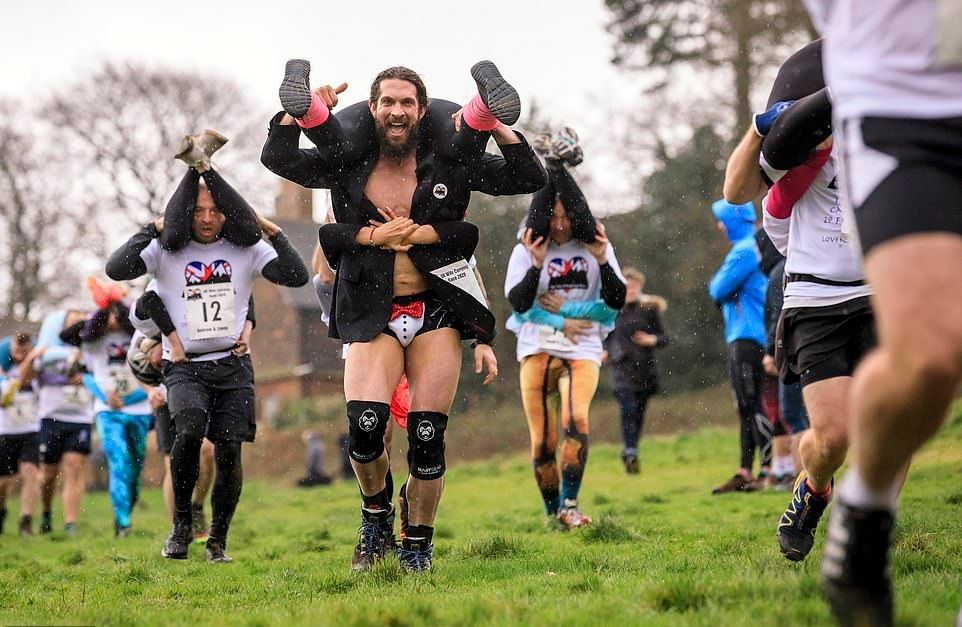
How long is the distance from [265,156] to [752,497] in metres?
6.53

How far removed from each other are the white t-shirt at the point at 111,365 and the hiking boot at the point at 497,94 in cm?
726

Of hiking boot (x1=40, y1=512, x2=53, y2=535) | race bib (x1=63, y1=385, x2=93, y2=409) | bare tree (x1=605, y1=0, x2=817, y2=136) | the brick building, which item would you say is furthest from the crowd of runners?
the brick building

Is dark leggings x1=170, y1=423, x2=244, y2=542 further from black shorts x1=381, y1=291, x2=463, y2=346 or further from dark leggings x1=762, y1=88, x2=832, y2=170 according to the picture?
dark leggings x1=762, y1=88, x2=832, y2=170

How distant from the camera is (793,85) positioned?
208 inches

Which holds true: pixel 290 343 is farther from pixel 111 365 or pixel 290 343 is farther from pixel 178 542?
pixel 178 542

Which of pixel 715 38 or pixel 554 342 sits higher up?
pixel 715 38

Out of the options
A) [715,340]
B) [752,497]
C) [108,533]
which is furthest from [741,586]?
[715,340]

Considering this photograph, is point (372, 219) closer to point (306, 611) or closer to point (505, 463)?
point (306, 611)

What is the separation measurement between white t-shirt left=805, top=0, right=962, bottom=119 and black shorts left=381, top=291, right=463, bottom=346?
11.7 feet

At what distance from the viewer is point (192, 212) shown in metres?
8.34

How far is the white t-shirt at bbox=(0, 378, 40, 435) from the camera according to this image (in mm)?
14820

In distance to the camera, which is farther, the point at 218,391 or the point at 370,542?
the point at 218,391

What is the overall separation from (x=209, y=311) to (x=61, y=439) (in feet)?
20.6

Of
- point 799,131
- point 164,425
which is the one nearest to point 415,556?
point 799,131
